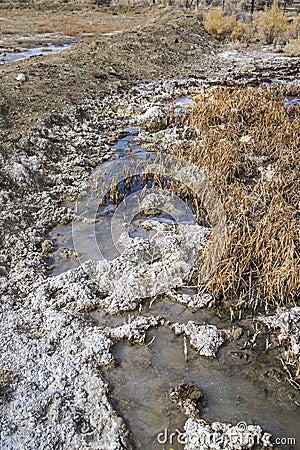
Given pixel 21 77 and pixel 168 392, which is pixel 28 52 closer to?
pixel 21 77

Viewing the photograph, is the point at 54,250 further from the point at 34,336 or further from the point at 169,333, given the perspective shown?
the point at 169,333

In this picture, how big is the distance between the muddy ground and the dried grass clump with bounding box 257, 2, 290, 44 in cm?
612

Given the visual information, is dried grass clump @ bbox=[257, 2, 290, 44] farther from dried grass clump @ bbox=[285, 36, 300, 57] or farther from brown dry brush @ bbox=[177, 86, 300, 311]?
brown dry brush @ bbox=[177, 86, 300, 311]

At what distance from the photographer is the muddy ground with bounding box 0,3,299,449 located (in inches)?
130

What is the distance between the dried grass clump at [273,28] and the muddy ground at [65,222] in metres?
6.12

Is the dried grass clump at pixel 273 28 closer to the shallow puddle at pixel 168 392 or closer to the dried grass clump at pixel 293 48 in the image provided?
the dried grass clump at pixel 293 48

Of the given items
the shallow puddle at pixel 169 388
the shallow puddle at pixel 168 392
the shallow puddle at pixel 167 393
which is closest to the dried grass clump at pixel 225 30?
the shallow puddle at pixel 169 388

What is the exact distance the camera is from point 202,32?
1978cm

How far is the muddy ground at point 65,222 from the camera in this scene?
331 centimetres

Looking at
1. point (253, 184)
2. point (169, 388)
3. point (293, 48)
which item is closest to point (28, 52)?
point (293, 48)

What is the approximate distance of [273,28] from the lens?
20.0m

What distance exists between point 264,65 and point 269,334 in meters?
14.0

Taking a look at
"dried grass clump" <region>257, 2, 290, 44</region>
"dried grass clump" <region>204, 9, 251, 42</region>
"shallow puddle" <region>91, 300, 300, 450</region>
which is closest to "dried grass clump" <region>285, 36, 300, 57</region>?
"dried grass clump" <region>257, 2, 290, 44</region>

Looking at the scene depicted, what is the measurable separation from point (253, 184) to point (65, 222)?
3309 mm
